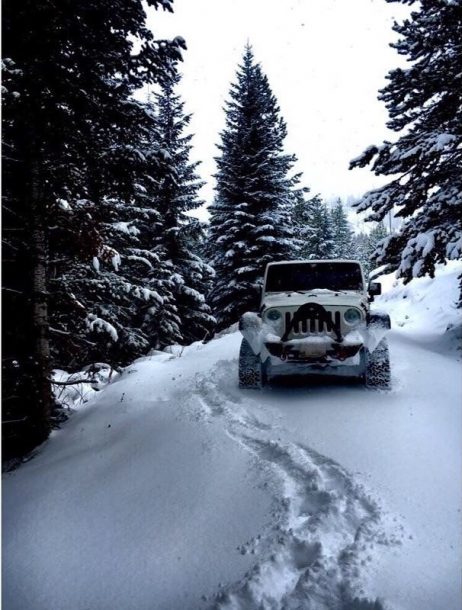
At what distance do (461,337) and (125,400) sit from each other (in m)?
6.82

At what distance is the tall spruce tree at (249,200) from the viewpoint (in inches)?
659

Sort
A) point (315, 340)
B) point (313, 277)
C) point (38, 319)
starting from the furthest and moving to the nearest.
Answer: point (313, 277), point (38, 319), point (315, 340)

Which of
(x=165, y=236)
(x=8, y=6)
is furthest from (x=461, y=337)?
(x=165, y=236)

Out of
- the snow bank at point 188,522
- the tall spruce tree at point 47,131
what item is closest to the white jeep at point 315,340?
the snow bank at point 188,522

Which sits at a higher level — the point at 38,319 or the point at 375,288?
the point at 375,288

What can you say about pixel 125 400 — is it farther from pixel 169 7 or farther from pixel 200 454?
pixel 169 7

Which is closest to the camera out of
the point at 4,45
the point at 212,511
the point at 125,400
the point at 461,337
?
the point at 212,511

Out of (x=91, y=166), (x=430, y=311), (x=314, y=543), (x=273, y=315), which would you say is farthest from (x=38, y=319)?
(x=430, y=311)

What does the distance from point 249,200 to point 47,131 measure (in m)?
12.2

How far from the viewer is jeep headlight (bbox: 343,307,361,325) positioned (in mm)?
5762

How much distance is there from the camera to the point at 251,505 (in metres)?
3.29

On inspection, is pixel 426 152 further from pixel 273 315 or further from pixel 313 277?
pixel 273 315

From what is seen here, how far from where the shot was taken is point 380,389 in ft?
18.5

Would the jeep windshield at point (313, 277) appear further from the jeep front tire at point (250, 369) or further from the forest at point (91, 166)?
the jeep front tire at point (250, 369)
